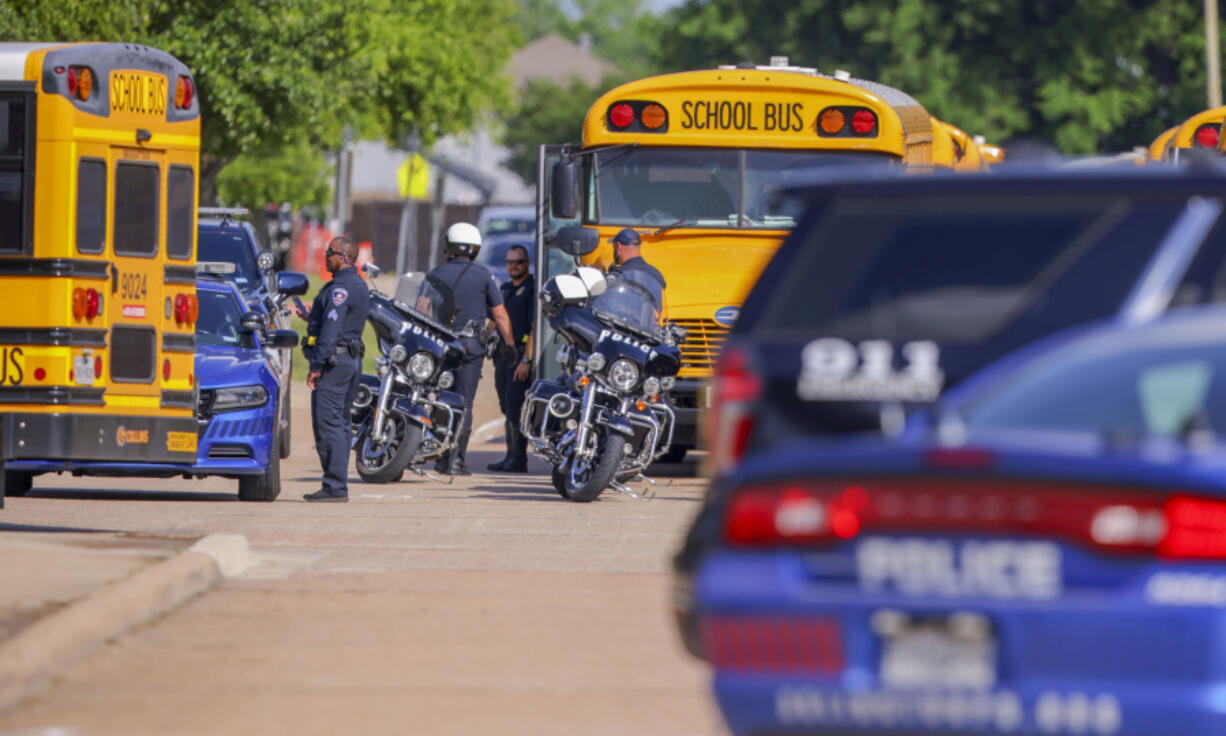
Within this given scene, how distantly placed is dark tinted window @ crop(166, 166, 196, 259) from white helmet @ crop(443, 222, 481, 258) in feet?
13.8

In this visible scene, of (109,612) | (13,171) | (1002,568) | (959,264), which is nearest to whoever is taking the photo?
(1002,568)

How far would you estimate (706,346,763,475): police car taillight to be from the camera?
555cm

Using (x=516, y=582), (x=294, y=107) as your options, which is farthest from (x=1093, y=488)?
(x=294, y=107)

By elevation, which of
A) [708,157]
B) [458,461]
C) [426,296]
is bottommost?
[458,461]

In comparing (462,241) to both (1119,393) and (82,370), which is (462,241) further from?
(1119,393)

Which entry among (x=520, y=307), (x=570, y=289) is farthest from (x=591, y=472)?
(x=520, y=307)

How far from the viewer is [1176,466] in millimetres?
4523

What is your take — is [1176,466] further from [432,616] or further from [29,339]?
[29,339]

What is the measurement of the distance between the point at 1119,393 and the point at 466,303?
1265cm

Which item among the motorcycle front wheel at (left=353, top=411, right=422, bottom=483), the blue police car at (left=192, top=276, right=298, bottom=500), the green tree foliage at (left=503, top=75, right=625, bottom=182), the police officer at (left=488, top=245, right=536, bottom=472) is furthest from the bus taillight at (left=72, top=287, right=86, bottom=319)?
the green tree foliage at (left=503, top=75, right=625, bottom=182)

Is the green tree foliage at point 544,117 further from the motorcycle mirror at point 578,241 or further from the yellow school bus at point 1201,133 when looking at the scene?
the motorcycle mirror at point 578,241

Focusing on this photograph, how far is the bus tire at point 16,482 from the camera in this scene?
14.6 metres

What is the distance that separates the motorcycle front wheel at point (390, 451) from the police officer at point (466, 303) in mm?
889

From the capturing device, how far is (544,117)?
3243 inches
